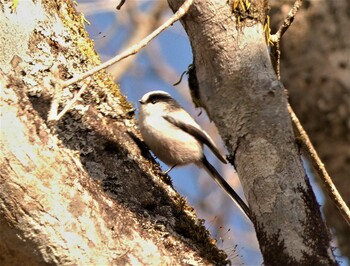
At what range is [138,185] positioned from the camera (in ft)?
7.06

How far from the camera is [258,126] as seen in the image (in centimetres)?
198

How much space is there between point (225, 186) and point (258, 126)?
0.97 metres

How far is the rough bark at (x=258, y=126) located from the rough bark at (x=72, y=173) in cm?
24

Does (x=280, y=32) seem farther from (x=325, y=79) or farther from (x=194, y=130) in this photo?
(x=325, y=79)

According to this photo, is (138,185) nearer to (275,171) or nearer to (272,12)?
(275,171)

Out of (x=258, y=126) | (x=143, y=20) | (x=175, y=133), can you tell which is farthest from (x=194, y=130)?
(x=143, y=20)

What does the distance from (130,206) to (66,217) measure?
1.05 ft

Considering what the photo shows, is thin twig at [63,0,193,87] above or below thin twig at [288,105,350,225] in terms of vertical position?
below

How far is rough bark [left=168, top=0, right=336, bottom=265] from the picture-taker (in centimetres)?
187

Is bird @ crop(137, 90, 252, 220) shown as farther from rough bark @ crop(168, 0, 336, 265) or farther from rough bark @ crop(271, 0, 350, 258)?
rough bark @ crop(271, 0, 350, 258)

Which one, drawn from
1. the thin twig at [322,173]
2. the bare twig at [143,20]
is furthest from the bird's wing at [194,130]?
the bare twig at [143,20]

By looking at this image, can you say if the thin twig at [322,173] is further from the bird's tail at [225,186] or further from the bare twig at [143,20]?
the bare twig at [143,20]

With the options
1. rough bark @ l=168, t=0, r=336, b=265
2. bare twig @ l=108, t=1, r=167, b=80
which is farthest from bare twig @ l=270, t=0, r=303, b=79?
bare twig @ l=108, t=1, r=167, b=80

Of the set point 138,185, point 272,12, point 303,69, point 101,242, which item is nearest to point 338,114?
point 303,69
